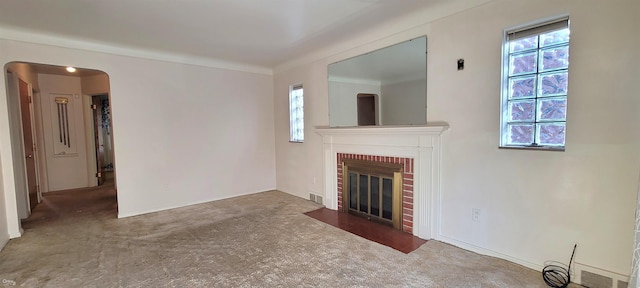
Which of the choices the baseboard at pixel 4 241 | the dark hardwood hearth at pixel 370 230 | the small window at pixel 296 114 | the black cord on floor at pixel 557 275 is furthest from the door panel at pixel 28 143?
the black cord on floor at pixel 557 275

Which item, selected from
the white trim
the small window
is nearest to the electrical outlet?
the small window

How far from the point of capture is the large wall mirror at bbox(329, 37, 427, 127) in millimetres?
3070

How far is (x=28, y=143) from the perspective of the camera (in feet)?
15.5

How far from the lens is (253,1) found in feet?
8.38

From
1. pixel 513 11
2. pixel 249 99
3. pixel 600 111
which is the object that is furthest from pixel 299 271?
pixel 249 99

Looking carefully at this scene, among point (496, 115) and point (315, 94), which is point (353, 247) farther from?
point (315, 94)

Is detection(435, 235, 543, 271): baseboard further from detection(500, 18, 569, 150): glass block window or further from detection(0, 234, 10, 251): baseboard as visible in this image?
detection(0, 234, 10, 251): baseboard

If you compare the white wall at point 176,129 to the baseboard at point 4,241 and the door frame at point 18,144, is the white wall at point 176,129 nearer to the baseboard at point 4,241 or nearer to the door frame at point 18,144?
the baseboard at point 4,241

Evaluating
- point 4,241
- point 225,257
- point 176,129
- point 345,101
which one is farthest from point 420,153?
point 4,241

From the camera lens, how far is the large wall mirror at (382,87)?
121 inches

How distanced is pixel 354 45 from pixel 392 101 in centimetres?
100

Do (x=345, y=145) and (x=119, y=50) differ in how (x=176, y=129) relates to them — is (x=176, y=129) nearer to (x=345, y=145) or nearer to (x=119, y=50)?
(x=119, y=50)

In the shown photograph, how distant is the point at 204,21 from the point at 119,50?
69.8 inches

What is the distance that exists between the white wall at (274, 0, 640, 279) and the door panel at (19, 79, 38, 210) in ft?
18.7
